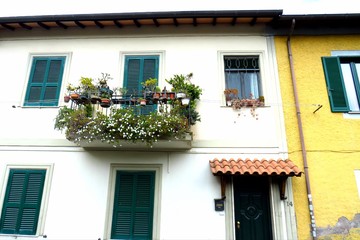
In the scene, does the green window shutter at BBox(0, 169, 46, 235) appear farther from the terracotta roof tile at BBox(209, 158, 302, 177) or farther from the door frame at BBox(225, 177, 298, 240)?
the door frame at BBox(225, 177, 298, 240)

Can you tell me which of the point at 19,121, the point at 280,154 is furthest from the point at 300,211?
the point at 19,121

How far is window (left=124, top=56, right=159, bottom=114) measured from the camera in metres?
7.01

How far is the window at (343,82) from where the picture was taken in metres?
6.51

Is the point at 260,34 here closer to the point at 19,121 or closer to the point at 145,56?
the point at 145,56

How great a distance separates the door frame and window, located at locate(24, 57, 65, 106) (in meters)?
5.26

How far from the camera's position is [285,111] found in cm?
657

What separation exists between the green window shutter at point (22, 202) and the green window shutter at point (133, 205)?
1925 mm

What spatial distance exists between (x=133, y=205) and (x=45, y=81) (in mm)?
4296

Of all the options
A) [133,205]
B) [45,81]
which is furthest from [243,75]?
[45,81]

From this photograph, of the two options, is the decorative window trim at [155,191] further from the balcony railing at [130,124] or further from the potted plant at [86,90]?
the potted plant at [86,90]

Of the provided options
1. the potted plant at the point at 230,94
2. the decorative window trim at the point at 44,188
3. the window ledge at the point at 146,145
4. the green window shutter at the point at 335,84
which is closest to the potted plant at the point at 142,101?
the window ledge at the point at 146,145

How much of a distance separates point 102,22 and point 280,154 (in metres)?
6.12

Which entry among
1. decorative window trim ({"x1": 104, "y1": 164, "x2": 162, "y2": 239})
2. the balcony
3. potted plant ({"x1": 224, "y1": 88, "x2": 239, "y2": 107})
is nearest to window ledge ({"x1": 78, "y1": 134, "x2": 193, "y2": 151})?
the balcony

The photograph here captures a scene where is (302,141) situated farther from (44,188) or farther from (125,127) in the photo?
(44,188)
